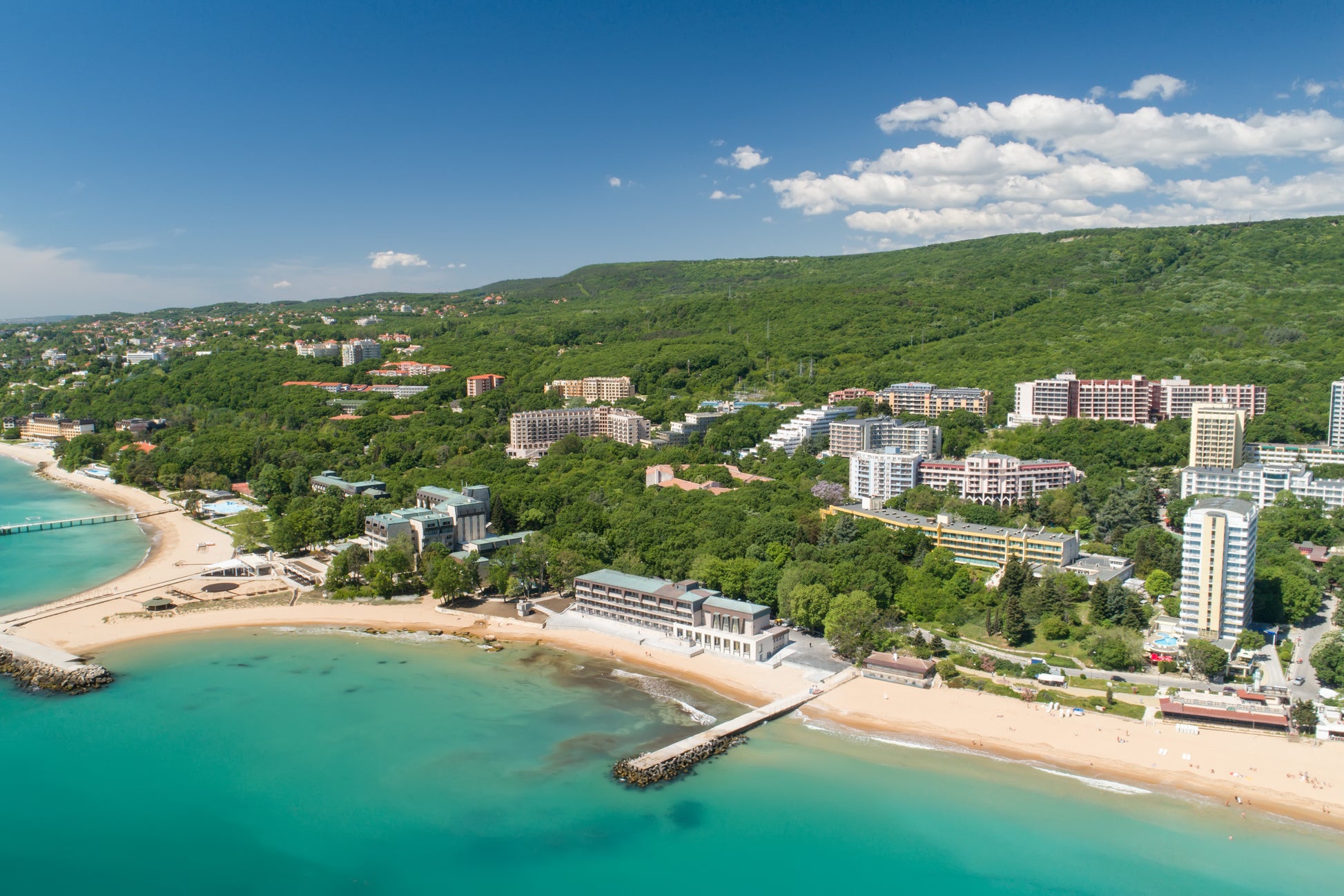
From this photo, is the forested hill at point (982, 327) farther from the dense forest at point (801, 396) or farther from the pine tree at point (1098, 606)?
the pine tree at point (1098, 606)

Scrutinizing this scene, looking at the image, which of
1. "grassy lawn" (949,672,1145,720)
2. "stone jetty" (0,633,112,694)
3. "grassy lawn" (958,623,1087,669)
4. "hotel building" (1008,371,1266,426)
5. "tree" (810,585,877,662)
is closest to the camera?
"grassy lawn" (949,672,1145,720)

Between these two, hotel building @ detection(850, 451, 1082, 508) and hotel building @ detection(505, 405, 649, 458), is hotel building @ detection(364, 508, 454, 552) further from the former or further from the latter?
hotel building @ detection(850, 451, 1082, 508)

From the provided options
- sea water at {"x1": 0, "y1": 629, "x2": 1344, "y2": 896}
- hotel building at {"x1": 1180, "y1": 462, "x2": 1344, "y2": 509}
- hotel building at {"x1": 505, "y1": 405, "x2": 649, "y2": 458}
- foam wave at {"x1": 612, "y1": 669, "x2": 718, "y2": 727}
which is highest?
hotel building at {"x1": 505, "y1": 405, "x2": 649, "y2": 458}

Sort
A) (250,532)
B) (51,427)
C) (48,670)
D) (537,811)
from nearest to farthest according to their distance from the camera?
(537,811) < (48,670) < (250,532) < (51,427)

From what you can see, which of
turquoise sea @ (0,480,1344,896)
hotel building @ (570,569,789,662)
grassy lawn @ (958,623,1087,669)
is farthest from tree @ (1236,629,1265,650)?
hotel building @ (570,569,789,662)

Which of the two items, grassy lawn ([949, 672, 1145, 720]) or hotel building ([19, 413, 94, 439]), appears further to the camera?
hotel building ([19, 413, 94, 439])

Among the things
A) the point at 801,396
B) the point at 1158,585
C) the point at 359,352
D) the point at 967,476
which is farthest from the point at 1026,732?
the point at 359,352

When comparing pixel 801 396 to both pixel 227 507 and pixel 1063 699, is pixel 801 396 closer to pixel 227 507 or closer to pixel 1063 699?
pixel 227 507

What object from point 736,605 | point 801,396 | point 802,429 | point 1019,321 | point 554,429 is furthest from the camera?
point 1019,321

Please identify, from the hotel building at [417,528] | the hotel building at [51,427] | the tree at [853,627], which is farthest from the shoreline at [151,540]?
the tree at [853,627]
